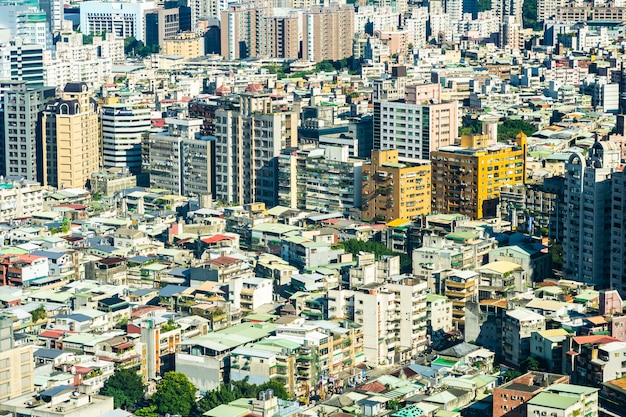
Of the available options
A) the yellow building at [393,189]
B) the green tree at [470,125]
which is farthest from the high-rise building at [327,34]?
the yellow building at [393,189]

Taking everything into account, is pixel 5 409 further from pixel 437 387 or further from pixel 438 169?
pixel 438 169

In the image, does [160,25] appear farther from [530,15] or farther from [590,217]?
[590,217]

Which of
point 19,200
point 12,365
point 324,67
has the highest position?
point 324,67

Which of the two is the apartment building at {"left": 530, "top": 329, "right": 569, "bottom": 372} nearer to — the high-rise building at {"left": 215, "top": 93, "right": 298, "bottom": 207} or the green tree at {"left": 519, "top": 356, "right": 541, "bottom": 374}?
the green tree at {"left": 519, "top": 356, "right": 541, "bottom": 374}

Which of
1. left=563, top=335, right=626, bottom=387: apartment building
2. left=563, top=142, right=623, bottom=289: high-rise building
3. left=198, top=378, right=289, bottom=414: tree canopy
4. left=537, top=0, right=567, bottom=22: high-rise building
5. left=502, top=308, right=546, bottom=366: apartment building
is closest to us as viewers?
left=198, top=378, right=289, bottom=414: tree canopy

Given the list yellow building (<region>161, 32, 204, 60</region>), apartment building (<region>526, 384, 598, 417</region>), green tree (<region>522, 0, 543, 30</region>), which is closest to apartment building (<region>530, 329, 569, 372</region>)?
apartment building (<region>526, 384, 598, 417</region>)

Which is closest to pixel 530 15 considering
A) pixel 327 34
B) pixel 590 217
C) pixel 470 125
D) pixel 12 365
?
pixel 327 34
